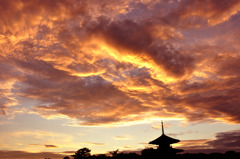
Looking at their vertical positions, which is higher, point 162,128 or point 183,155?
point 162,128

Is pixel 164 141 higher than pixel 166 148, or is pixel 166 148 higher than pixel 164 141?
pixel 164 141

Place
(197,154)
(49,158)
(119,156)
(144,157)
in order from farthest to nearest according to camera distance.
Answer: (49,158) → (119,156) → (144,157) → (197,154)

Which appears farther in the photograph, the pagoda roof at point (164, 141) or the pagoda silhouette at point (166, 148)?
the pagoda roof at point (164, 141)

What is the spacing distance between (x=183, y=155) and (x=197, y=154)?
174cm

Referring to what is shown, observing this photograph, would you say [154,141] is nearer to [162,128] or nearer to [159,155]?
[159,155]

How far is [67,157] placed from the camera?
56.1 m

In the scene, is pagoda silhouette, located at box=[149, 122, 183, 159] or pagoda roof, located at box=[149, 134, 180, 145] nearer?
pagoda silhouette, located at box=[149, 122, 183, 159]

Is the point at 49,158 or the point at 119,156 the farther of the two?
the point at 49,158

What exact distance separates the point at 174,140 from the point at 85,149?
45197 millimetres

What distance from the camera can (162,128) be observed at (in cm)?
2920

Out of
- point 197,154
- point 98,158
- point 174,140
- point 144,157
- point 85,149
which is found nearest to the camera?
point 174,140

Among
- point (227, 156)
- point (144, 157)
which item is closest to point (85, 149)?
point (144, 157)

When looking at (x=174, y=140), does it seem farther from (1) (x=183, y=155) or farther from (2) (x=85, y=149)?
(2) (x=85, y=149)

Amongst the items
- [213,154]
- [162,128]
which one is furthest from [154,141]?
[213,154]
